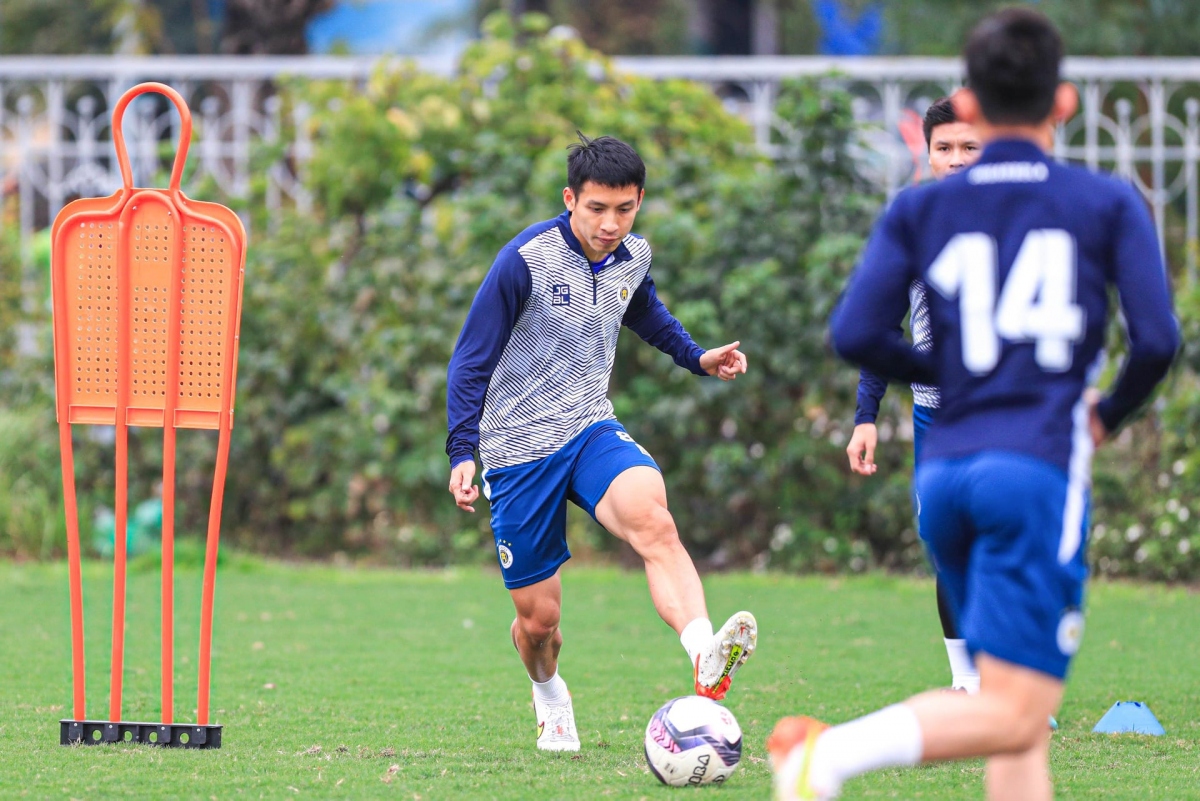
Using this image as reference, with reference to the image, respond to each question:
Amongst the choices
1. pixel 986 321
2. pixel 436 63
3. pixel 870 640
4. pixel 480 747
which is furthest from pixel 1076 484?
pixel 436 63

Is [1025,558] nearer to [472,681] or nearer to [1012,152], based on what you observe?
[1012,152]

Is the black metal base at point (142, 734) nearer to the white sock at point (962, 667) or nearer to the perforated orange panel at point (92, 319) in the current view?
the perforated orange panel at point (92, 319)

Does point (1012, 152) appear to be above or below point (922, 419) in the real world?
above

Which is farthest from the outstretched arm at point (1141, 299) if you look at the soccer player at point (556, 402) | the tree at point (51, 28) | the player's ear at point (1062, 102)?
the tree at point (51, 28)

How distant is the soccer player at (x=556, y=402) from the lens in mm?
4852

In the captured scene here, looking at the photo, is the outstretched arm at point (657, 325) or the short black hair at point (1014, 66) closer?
the short black hair at point (1014, 66)

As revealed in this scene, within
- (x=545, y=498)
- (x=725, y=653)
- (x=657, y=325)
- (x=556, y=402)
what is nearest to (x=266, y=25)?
(x=657, y=325)

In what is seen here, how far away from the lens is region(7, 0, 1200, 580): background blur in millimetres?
9641

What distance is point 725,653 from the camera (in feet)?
14.3

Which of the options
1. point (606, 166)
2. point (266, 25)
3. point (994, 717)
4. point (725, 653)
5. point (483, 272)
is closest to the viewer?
point (994, 717)

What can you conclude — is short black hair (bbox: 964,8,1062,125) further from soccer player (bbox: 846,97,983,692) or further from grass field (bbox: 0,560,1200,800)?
grass field (bbox: 0,560,1200,800)

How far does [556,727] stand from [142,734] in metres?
1.40

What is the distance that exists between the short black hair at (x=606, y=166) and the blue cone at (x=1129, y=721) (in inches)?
101

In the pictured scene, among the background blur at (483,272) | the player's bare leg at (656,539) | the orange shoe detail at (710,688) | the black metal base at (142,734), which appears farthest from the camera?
the background blur at (483,272)
